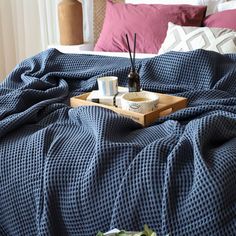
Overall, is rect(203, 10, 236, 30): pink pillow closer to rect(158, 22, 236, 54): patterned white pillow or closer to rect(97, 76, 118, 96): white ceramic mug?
rect(158, 22, 236, 54): patterned white pillow

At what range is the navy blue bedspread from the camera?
104 centimetres

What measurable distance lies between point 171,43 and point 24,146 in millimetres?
1329

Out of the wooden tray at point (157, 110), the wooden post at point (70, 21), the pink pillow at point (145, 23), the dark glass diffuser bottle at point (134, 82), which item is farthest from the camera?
the wooden post at point (70, 21)

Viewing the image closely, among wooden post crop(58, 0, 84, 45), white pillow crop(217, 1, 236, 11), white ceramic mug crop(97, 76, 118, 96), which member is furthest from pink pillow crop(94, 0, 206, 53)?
white ceramic mug crop(97, 76, 118, 96)

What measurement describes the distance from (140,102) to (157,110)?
63mm

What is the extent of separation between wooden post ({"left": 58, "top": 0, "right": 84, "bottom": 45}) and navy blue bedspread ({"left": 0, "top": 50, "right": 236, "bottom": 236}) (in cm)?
163

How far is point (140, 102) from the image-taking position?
1.47 meters

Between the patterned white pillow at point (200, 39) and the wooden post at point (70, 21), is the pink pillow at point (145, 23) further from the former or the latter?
the wooden post at point (70, 21)

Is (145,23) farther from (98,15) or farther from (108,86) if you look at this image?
(108,86)

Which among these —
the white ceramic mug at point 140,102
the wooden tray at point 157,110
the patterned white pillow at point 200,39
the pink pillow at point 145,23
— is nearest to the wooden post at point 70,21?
the pink pillow at point 145,23

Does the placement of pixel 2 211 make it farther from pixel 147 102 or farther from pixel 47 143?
pixel 147 102

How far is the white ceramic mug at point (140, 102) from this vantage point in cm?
147

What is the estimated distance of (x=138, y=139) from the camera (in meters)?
1.28

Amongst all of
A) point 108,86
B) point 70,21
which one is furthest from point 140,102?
point 70,21
